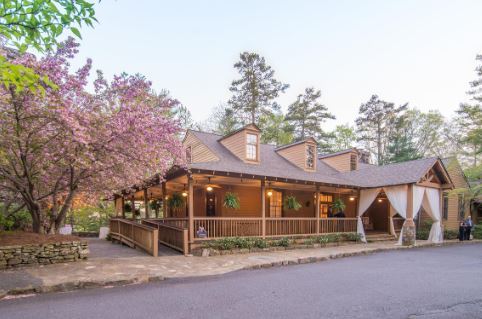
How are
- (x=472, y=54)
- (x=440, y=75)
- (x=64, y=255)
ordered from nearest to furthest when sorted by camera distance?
(x=64, y=255), (x=440, y=75), (x=472, y=54)

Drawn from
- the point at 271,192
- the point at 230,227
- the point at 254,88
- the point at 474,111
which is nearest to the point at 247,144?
the point at 271,192

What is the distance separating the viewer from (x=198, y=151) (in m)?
16.6

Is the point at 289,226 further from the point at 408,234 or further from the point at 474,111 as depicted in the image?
the point at 474,111

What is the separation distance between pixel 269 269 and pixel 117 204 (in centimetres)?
1523

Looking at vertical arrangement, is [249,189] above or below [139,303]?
above

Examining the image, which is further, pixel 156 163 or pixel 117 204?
pixel 117 204

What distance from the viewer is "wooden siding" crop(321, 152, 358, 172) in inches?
819

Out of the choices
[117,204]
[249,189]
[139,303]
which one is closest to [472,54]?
[249,189]

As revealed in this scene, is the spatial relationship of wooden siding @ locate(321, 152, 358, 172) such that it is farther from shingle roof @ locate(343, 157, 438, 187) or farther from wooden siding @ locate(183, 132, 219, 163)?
wooden siding @ locate(183, 132, 219, 163)

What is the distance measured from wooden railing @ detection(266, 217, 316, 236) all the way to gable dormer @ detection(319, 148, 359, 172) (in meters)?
7.14

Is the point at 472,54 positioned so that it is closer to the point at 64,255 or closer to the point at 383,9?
the point at 383,9

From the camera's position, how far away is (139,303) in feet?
18.6

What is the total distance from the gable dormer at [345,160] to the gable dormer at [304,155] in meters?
3.87

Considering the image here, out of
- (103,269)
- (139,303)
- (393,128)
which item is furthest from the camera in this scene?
(393,128)
